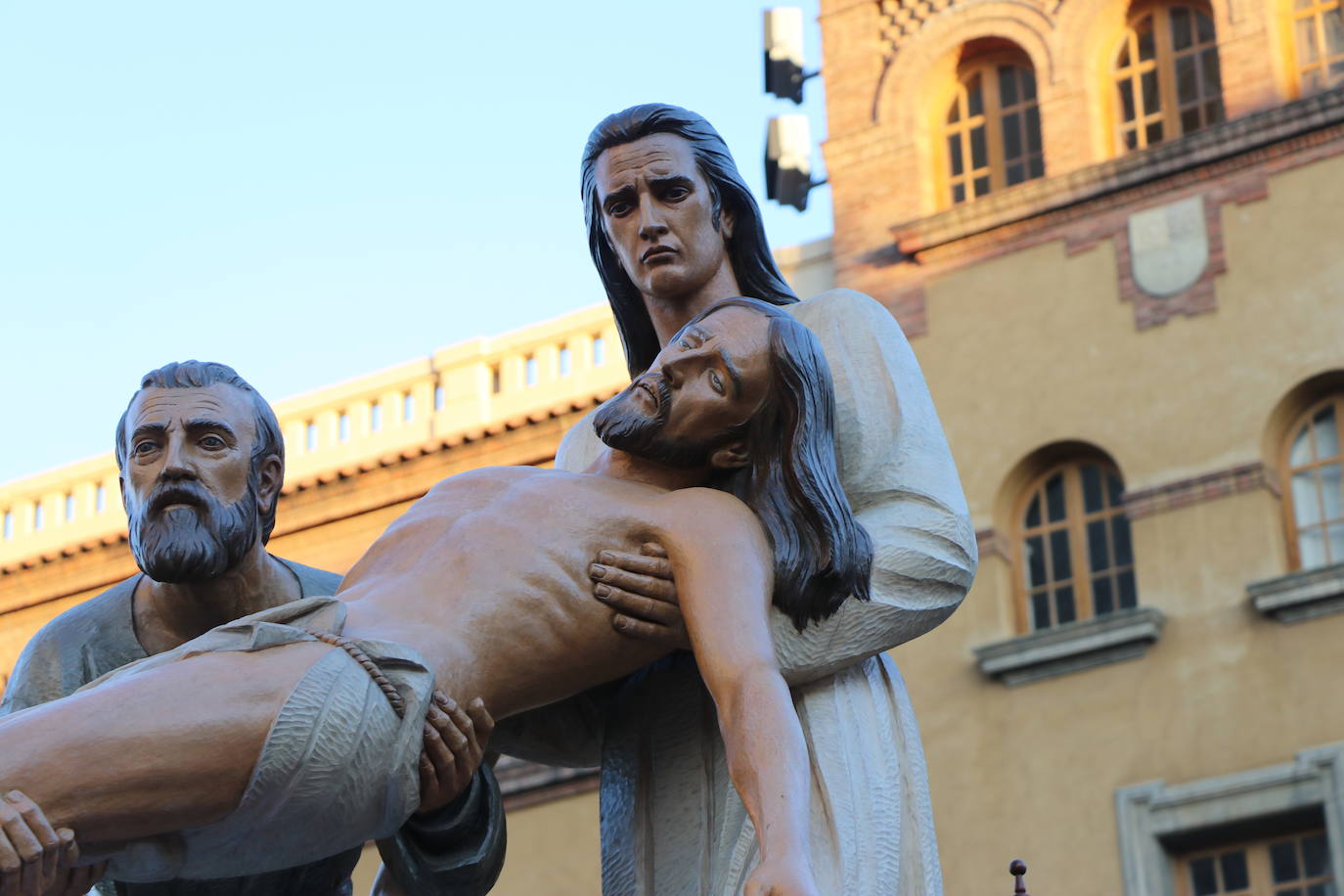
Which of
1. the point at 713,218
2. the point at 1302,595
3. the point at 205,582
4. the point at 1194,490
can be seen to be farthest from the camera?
the point at 1194,490

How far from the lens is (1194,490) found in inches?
1006

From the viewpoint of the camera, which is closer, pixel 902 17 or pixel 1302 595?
pixel 1302 595

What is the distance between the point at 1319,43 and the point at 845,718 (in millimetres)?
22249

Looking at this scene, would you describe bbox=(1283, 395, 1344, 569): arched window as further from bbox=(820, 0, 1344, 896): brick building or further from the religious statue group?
the religious statue group

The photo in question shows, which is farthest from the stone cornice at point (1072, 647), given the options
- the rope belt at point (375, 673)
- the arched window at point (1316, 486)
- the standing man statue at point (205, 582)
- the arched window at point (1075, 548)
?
the rope belt at point (375, 673)

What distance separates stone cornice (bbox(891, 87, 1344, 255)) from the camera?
26469mm

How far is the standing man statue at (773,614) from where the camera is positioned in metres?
5.80

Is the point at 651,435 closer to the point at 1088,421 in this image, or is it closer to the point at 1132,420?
the point at 1132,420

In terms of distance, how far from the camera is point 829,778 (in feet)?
19.1

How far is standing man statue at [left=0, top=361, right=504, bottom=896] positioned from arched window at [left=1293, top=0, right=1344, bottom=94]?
22001 millimetres

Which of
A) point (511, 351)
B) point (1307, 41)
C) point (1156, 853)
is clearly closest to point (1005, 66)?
point (1307, 41)

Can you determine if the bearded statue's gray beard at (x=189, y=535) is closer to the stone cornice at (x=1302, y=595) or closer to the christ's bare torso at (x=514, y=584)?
the christ's bare torso at (x=514, y=584)

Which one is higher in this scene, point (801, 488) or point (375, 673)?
point (801, 488)

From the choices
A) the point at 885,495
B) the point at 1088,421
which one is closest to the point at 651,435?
the point at 885,495
